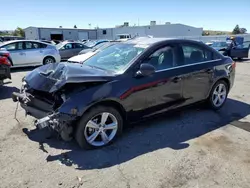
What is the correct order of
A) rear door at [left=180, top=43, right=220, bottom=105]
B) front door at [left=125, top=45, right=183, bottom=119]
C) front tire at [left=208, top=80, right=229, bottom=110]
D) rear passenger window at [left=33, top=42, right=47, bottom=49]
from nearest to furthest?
front door at [left=125, top=45, right=183, bottom=119], rear door at [left=180, top=43, right=220, bottom=105], front tire at [left=208, top=80, right=229, bottom=110], rear passenger window at [left=33, top=42, right=47, bottom=49]

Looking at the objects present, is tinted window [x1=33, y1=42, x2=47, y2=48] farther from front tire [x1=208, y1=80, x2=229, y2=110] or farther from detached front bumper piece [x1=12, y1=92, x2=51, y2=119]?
front tire [x1=208, y1=80, x2=229, y2=110]

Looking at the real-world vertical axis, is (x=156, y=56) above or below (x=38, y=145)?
above

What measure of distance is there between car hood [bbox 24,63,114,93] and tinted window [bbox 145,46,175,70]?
2.83 ft

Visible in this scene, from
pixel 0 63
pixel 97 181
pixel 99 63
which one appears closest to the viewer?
pixel 97 181

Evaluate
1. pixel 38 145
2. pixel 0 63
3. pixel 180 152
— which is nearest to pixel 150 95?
pixel 180 152

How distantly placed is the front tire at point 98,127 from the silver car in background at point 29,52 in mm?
9308

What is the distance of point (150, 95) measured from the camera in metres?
4.12

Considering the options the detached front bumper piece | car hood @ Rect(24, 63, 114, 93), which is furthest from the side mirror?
the detached front bumper piece

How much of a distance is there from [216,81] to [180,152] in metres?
2.34

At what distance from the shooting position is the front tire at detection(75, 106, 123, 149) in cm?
354

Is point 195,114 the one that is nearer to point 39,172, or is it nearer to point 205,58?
point 205,58

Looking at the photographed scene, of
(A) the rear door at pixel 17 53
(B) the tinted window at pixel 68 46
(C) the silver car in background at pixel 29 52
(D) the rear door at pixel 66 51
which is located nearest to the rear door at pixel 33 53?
(C) the silver car in background at pixel 29 52

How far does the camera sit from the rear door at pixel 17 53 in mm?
11533

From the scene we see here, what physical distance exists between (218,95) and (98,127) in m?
3.22
